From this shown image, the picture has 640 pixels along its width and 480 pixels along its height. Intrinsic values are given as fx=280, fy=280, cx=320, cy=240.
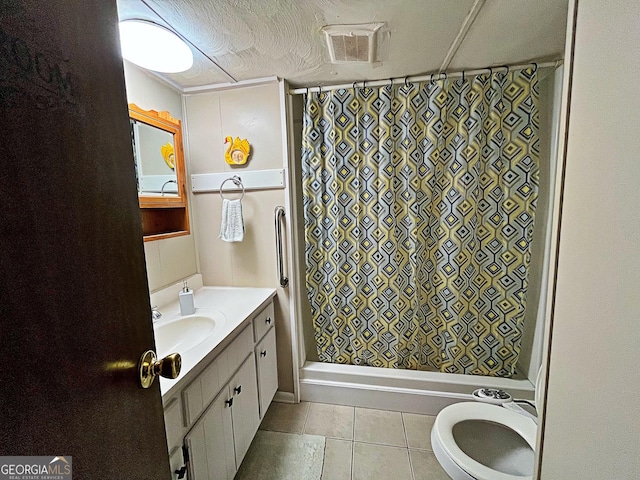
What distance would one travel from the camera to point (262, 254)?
1811 millimetres

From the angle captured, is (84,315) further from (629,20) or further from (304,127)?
(304,127)

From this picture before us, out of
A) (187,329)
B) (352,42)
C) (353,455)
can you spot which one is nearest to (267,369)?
(187,329)

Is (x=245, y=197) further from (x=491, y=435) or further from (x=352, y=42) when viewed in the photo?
(x=491, y=435)

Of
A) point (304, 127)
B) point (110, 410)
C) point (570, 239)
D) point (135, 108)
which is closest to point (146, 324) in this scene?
point (110, 410)

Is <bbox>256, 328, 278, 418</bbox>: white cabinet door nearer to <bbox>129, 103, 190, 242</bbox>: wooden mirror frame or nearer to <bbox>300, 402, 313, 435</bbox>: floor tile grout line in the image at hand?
<bbox>300, 402, 313, 435</bbox>: floor tile grout line

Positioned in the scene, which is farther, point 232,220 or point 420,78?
point 232,220

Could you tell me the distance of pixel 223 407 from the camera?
1180mm

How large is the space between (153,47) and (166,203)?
0.74m

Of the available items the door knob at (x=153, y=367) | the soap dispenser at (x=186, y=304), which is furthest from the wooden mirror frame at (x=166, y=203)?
the door knob at (x=153, y=367)

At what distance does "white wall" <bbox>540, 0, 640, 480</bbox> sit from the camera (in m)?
0.44

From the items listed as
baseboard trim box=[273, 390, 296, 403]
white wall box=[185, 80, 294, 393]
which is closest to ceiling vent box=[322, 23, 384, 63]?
white wall box=[185, 80, 294, 393]

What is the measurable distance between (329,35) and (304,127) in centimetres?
60

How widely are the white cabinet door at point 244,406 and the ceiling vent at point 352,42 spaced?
1.55m

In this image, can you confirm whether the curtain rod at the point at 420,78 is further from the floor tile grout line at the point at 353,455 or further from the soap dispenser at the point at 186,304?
the floor tile grout line at the point at 353,455
